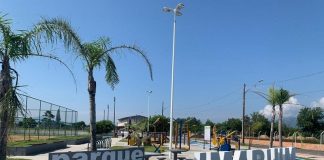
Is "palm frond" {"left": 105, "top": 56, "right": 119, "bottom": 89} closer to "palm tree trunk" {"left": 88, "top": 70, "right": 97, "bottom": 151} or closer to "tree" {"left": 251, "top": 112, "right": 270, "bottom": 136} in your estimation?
"palm tree trunk" {"left": 88, "top": 70, "right": 97, "bottom": 151}

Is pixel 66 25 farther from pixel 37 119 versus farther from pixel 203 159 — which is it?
pixel 37 119

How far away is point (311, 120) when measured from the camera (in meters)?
77.4

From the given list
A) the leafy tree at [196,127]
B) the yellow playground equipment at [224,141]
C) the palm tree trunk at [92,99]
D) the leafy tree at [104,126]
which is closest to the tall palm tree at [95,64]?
the palm tree trunk at [92,99]

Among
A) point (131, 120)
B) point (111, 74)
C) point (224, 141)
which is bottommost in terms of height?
point (224, 141)

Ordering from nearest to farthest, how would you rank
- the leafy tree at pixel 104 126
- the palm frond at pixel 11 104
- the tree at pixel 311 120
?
the palm frond at pixel 11 104 < the tree at pixel 311 120 < the leafy tree at pixel 104 126

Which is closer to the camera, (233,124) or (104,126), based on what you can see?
(233,124)

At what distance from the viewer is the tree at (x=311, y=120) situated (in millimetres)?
77125

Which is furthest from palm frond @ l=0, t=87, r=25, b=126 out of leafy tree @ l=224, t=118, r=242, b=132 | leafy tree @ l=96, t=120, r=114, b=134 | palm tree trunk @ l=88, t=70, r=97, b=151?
leafy tree @ l=224, t=118, r=242, b=132

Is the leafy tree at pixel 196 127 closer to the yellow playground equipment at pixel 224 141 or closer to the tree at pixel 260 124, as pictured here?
the tree at pixel 260 124

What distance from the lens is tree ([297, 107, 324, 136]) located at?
77125 mm

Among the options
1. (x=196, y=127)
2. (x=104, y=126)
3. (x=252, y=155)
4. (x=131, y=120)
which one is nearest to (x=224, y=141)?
(x=252, y=155)

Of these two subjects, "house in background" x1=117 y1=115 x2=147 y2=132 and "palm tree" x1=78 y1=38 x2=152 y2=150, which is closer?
"palm tree" x1=78 y1=38 x2=152 y2=150

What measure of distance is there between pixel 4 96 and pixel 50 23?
3.22 meters

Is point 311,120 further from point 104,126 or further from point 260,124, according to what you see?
point 104,126
